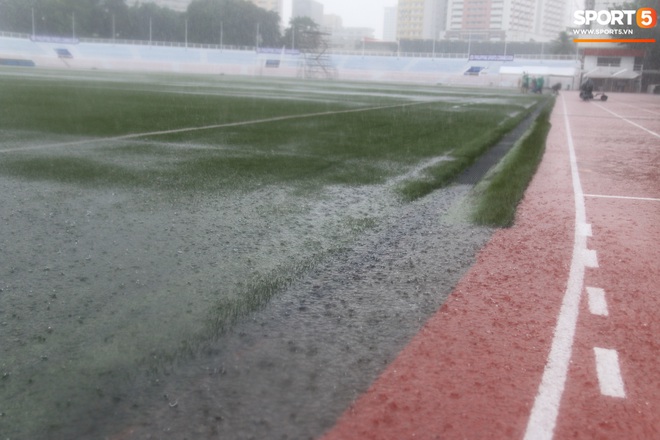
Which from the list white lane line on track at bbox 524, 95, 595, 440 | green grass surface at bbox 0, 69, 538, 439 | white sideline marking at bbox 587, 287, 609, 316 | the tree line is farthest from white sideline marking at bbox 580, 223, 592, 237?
the tree line

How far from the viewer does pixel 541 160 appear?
8.59 m

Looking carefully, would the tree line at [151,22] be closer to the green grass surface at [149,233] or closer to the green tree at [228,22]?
the green tree at [228,22]

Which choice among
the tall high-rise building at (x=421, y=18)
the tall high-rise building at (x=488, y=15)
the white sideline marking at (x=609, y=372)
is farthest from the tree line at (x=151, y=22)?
the white sideline marking at (x=609, y=372)

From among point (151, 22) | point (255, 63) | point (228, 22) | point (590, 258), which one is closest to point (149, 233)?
point (590, 258)

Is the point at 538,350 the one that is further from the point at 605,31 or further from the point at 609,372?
the point at 605,31

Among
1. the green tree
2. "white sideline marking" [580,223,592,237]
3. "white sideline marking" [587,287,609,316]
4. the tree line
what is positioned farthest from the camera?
the green tree

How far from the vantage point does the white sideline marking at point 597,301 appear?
2.96 meters

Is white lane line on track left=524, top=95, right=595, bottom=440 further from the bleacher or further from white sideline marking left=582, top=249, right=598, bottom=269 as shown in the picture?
the bleacher

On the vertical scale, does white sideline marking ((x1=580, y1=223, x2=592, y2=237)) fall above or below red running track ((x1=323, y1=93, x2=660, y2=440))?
above

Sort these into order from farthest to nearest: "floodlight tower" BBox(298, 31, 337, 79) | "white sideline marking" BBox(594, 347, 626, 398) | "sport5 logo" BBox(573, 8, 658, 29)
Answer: "floodlight tower" BBox(298, 31, 337, 79) → "sport5 logo" BBox(573, 8, 658, 29) → "white sideline marking" BBox(594, 347, 626, 398)

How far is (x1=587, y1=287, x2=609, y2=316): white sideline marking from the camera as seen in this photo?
2963 mm

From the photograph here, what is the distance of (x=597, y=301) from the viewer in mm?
3113

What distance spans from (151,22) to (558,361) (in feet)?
324

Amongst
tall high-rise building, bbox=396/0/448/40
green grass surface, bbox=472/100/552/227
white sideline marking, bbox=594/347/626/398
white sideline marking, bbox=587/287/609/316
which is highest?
tall high-rise building, bbox=396/0/448/40
